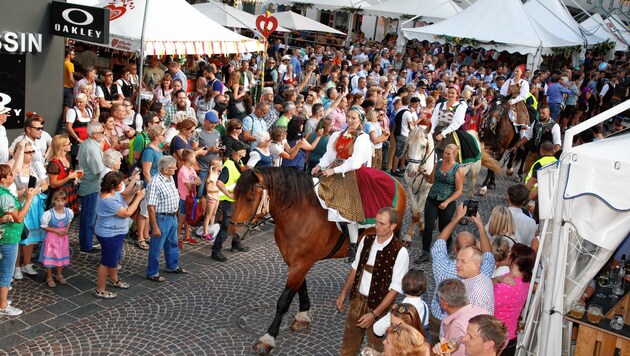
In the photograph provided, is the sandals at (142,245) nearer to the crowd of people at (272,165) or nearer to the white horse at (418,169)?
the crowd of people at (272,165)

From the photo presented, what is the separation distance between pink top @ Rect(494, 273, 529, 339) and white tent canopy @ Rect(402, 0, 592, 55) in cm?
1467

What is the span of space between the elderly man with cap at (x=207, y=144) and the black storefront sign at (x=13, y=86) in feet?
8.89

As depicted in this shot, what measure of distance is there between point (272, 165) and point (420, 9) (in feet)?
58.2

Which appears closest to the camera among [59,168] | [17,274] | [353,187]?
[353,187]

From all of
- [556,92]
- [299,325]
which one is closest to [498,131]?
[556,92]

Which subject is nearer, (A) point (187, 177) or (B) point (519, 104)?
(A) point (187, 177)

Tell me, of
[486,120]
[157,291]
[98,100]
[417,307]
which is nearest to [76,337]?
[157,291]

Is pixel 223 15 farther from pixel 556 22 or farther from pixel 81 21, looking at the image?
pixel 556 22

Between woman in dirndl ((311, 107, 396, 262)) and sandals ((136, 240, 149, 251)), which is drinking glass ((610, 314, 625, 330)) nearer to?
woman in dirndl ((311, 107, 396, 262))

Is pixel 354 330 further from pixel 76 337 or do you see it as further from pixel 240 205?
pixel 76 337

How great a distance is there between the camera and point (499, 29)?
19.3 m

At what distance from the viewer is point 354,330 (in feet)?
18.4

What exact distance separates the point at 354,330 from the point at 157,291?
2962mm

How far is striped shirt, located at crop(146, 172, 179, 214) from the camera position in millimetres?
7520
